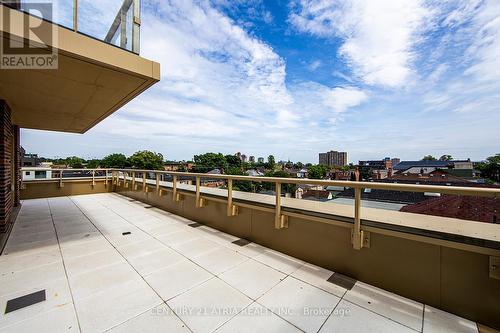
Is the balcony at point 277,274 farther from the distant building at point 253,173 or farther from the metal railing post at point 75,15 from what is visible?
the metal railing post at point 75,15

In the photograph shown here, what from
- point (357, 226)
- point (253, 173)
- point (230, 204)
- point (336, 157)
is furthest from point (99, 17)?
point (336, 157)

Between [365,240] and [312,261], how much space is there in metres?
0.77

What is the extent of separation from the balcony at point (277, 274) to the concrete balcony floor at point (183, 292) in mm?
12

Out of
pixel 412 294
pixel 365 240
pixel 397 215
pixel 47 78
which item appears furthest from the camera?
pixel 47 78

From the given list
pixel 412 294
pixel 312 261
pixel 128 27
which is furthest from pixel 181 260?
pixel 128 27

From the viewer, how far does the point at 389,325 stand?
1488mm

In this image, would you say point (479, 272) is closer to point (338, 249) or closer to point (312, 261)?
point (338, 249)

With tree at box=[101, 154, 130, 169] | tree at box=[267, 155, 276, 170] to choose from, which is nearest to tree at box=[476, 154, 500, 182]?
tree at box=[267, 155, 276, 170]

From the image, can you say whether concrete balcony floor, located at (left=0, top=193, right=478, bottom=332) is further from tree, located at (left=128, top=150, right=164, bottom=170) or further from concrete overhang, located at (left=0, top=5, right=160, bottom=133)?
tree, located at (left=128, top=150, right=164, bottom=170)

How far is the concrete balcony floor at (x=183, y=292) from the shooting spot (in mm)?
1495

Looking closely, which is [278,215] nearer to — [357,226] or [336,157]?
[357,226]

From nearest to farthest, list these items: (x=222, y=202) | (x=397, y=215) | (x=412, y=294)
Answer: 1. (x=412, y=294)
2. (x=397, y=215)
3. (x=222, y=202)

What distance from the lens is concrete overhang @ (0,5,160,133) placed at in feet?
7.27

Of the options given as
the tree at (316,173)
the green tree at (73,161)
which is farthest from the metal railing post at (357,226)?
the green tree at (73,161)
